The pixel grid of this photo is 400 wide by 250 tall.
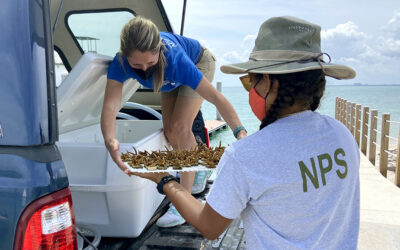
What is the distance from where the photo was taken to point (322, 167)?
1.18 metres

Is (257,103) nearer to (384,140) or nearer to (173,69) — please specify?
(173,69)

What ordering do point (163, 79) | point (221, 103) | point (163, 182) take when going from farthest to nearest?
point (163, 79) < point (221, 103) < point (163, 182)

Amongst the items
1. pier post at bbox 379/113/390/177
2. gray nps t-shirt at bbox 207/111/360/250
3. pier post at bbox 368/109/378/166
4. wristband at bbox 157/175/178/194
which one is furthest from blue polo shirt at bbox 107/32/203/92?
pier post at bbox 368/109/378/166

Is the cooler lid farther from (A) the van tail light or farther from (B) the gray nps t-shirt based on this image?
(B) the gray nps t-shirt

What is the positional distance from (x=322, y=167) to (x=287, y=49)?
41 cm

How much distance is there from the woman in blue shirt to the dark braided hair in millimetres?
883

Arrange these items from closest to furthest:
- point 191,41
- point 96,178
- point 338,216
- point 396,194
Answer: point 338,216
point 96,178
point 191,41
point 396,194

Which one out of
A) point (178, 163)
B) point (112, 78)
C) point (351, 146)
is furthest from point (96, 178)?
point (351, 146)

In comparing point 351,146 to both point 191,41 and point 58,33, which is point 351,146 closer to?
point 191,41

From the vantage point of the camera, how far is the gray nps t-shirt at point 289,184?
3.73 ft

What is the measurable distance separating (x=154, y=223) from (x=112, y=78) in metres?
0.97

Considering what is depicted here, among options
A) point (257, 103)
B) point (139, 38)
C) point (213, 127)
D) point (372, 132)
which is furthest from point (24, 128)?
point (213, 127)

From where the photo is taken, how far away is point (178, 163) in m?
1.88

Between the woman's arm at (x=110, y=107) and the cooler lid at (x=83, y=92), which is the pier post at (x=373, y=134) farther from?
the woman's arm at (x=110, y=107)
